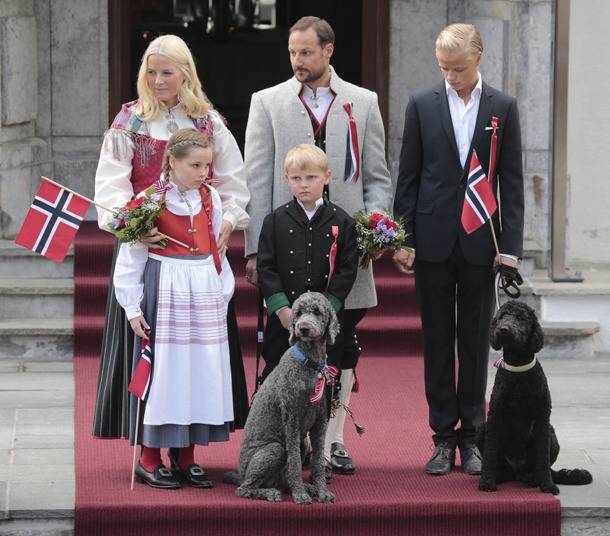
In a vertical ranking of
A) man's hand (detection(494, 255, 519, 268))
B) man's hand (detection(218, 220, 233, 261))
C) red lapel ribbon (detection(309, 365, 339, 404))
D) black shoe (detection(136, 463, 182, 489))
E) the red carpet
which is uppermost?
man's hand (detection(218, 220, 233, 261))

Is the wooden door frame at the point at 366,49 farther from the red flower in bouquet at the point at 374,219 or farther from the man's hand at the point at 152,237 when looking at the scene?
the man's hand at the point at 152,237

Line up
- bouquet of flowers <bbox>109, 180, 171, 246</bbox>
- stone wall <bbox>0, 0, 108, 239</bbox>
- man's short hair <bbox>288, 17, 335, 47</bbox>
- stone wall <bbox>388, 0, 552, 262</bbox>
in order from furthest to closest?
stone wall <bbox>0, 0, 108, 239</bbox> < stone wall <bbox>388, 0, 552, 262</bbox> < man's short hair <bbox>288, 17, 335, 47</bbox> < bouquet of flowers <bbox>109, 180, 171, 246</bbox>

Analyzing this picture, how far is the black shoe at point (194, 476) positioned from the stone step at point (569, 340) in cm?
344

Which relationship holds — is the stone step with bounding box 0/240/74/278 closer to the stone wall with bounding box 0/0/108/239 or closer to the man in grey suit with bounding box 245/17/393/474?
the stone wall with bounding box 0/0/108/239

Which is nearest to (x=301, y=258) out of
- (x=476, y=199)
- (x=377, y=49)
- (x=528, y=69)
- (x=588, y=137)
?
(x=476, y=199)

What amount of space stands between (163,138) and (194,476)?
1.32 metres

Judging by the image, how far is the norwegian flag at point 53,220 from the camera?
5.99 meters

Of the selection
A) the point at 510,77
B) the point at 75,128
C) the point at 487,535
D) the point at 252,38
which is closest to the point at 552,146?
the point at 510,77

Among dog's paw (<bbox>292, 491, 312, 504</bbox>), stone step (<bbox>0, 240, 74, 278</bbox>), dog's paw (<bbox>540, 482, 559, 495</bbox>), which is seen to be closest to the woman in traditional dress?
dog's paw (<bbox>292, 491, 312, 504</bbox>)

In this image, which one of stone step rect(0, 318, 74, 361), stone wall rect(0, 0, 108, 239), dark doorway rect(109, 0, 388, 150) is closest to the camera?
stone step rect(0, 318, 74, 361)

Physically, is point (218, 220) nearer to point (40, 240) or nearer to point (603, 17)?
point (40, 240)

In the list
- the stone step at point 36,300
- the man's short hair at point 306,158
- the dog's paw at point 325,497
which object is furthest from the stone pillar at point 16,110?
the dog's paw at point 325,497

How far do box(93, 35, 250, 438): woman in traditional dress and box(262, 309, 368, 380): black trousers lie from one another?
14cm

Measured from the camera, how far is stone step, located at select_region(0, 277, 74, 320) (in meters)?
9.16
